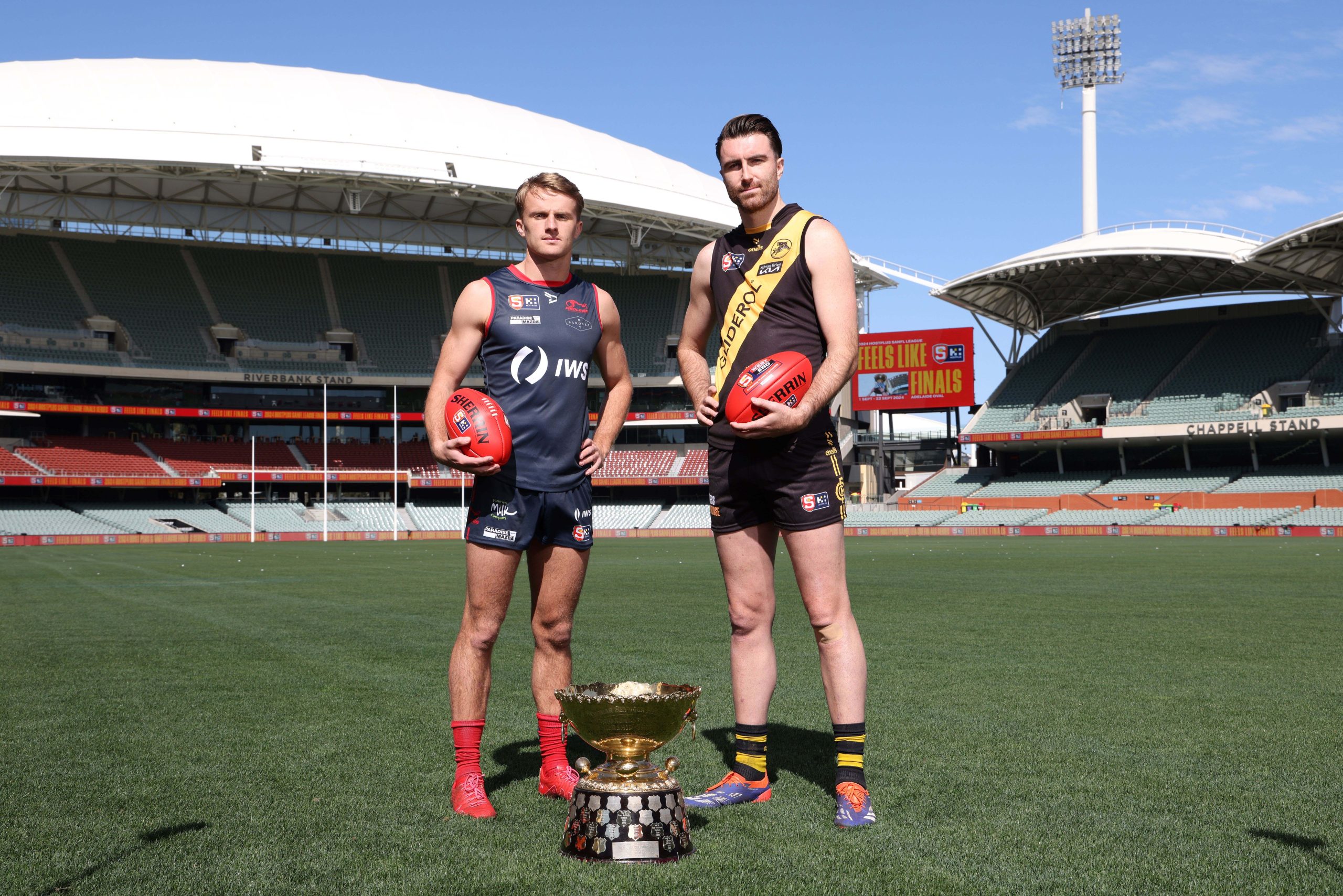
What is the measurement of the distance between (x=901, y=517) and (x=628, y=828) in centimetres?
4800

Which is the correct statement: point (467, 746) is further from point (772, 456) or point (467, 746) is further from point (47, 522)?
point (47, 522)

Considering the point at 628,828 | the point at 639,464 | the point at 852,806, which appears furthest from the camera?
the point at 639,464

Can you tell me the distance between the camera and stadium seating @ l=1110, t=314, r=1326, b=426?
156 feet

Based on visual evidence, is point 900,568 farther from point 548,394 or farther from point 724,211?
point 724,211

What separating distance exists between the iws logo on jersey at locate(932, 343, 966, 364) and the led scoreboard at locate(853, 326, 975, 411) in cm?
3

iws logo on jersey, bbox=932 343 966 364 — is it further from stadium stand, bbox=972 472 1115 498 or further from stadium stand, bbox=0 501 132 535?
stadium stand, bbox=0 501 132 535

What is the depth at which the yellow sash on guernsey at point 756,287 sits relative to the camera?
4078 millimetres

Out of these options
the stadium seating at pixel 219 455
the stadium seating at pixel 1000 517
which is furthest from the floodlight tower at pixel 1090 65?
the stadium seating at pixel 219 455

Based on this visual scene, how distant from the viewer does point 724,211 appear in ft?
162

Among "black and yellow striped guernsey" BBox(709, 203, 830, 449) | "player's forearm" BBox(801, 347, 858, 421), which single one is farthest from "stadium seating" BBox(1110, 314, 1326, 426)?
"player's forearm" BBox(801, 347, 858, 421)

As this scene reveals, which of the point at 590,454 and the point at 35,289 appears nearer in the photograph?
the point at 590,454

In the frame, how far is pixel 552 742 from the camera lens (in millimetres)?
4273

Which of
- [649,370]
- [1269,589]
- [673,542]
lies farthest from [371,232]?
[1269,589]

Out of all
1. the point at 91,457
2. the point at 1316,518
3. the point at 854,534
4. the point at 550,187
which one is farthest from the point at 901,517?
the point at 550,187
